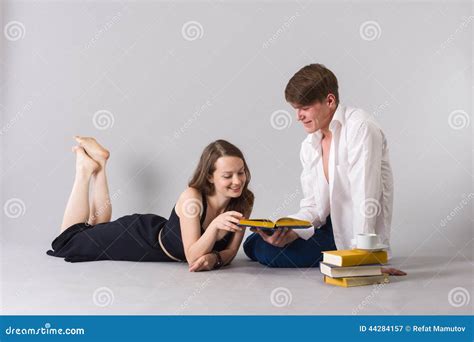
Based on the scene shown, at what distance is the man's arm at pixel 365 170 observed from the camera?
2.81 metres

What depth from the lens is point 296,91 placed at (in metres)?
2.86

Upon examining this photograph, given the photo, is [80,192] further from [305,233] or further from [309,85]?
[309,85]

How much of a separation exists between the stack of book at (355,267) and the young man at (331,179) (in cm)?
14

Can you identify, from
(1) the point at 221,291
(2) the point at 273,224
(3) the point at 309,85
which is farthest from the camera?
(3) the point at 309,85

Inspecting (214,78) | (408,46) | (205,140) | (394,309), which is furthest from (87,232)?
(408,46)

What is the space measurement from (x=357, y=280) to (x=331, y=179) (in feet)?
1.93

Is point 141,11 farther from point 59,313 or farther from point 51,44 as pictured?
point 59,313

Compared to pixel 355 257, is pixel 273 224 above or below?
below

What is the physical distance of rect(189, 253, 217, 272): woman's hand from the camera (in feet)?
9.53

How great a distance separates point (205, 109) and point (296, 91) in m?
1.22

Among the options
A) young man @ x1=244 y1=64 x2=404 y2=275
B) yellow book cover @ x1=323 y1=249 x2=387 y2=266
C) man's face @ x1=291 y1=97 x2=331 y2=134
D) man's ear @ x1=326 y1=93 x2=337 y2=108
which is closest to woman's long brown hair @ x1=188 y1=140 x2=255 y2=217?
young man @ x1=244 y1=64 x2=404 y2=275

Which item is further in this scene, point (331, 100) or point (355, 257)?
point (331, 100)

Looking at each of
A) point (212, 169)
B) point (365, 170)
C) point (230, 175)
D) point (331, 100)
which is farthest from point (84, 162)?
point (365, 170)

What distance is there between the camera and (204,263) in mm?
2910
